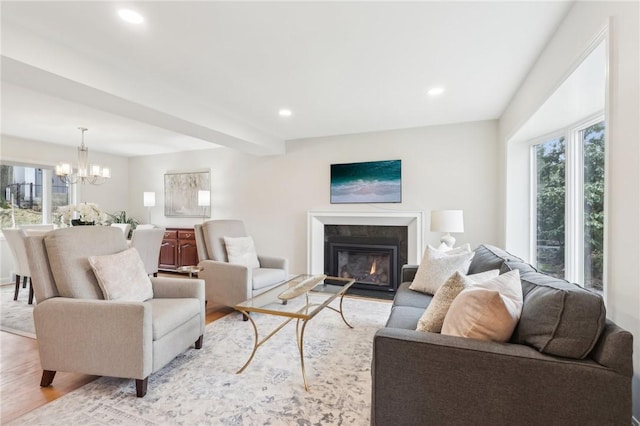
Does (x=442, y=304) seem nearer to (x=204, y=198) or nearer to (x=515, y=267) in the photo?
(x=515, y=267)

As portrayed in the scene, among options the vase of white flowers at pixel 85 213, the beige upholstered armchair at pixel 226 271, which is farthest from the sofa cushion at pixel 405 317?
the vase of white flowers at pixel 85 213

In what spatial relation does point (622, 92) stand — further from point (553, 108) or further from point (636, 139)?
point (553, 108)

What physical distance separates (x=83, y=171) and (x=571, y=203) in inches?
242

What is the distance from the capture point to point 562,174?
2750mm

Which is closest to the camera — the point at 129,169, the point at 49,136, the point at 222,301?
the point at 222,301

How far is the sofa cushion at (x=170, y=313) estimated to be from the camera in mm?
1966

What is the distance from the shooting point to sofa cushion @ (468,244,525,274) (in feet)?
6.90

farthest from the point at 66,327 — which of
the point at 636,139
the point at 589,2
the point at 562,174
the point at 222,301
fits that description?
the point at 562,174

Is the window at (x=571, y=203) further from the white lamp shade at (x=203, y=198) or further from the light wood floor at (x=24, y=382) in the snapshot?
the white lamp shade at (x=203, y=198)

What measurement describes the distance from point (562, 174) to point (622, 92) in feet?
5.90

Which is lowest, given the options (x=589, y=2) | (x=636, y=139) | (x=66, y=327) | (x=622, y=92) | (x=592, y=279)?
(x=66, y=327)

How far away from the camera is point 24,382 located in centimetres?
202

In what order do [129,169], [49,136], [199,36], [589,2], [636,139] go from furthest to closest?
[129,169] < [49,136] < [199,36] < [589,2] < [636,139]

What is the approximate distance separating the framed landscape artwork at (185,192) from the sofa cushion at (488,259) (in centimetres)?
465
